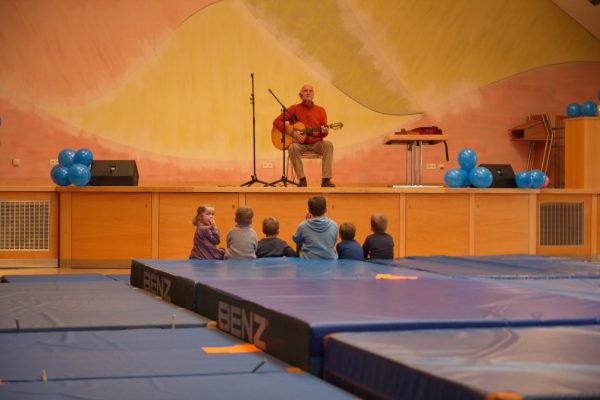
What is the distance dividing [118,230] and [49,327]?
4.38 metres

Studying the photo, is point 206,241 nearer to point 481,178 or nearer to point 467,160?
point 481,178

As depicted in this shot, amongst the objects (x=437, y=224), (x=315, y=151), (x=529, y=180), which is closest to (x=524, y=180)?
(x=529, y=180)

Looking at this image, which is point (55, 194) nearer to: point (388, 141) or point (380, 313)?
point (388, 141)

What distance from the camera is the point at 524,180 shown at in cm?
884

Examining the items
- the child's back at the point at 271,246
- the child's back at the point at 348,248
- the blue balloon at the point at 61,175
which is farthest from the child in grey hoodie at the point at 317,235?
the blue balloon at the point at 61,175

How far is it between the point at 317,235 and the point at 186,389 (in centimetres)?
359

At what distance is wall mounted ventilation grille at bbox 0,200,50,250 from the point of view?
806 centimetres

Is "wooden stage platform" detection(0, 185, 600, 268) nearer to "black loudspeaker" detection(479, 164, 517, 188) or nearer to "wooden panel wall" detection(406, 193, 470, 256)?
"wooden panel wall" detection(406, 193, 470, 256)

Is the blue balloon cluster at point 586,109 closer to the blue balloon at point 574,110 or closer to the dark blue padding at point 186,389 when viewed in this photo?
the blue balloon at point 574,110

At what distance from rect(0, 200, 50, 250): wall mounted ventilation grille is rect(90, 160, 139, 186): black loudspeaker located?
0.52 metres

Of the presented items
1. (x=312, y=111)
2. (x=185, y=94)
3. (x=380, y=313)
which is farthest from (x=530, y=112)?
(x=380, y=313)

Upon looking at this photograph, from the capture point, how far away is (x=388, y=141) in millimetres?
9469

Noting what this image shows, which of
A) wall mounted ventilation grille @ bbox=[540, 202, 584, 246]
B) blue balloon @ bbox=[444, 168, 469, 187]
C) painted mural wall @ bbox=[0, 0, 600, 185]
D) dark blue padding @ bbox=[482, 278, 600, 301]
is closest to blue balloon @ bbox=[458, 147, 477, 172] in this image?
blue balloon @ bbox=[444, 168, 469, 187]

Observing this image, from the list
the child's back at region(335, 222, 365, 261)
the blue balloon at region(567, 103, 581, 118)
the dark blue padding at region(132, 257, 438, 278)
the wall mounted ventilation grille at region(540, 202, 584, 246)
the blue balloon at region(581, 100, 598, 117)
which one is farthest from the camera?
the blue balloon at region(567, 103, 581, 118)
